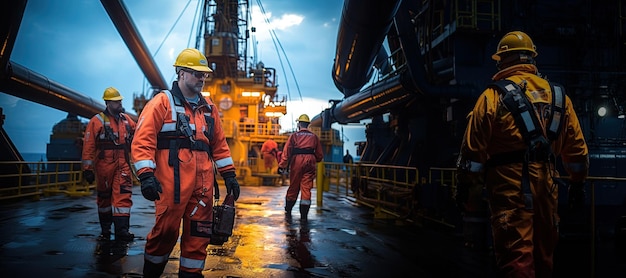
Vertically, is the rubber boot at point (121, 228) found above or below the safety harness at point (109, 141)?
below

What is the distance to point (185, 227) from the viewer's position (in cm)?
275

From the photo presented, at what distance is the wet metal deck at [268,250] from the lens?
3.46m

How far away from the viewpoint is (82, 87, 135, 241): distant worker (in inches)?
180

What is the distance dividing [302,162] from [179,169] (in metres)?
4.16

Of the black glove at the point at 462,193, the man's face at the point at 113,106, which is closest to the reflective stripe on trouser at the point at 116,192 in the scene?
the man's face at the point at 113,106

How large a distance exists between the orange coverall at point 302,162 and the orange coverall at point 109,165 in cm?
272

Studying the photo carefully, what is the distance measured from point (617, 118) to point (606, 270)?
4.50 m

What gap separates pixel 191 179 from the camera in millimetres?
2738

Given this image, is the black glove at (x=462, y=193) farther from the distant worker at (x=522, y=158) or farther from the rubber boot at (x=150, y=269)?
the rubber boot at (x=150, y=269)

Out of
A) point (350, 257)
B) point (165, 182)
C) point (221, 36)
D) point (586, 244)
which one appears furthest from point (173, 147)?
point (221, 36)

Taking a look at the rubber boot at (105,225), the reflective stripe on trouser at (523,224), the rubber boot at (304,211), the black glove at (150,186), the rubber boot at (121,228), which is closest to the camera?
the reflective stripe on trouser at (523,224)

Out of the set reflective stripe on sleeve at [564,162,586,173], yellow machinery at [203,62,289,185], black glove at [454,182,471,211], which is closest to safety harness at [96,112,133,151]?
black glove at [454,182,471,211]

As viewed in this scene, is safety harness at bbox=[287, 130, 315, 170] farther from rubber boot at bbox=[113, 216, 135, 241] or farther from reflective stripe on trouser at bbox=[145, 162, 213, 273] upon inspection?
reflective stripe on trouser at bbox=[145, 162, 213, 273]

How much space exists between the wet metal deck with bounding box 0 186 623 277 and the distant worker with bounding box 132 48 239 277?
2.22ft
